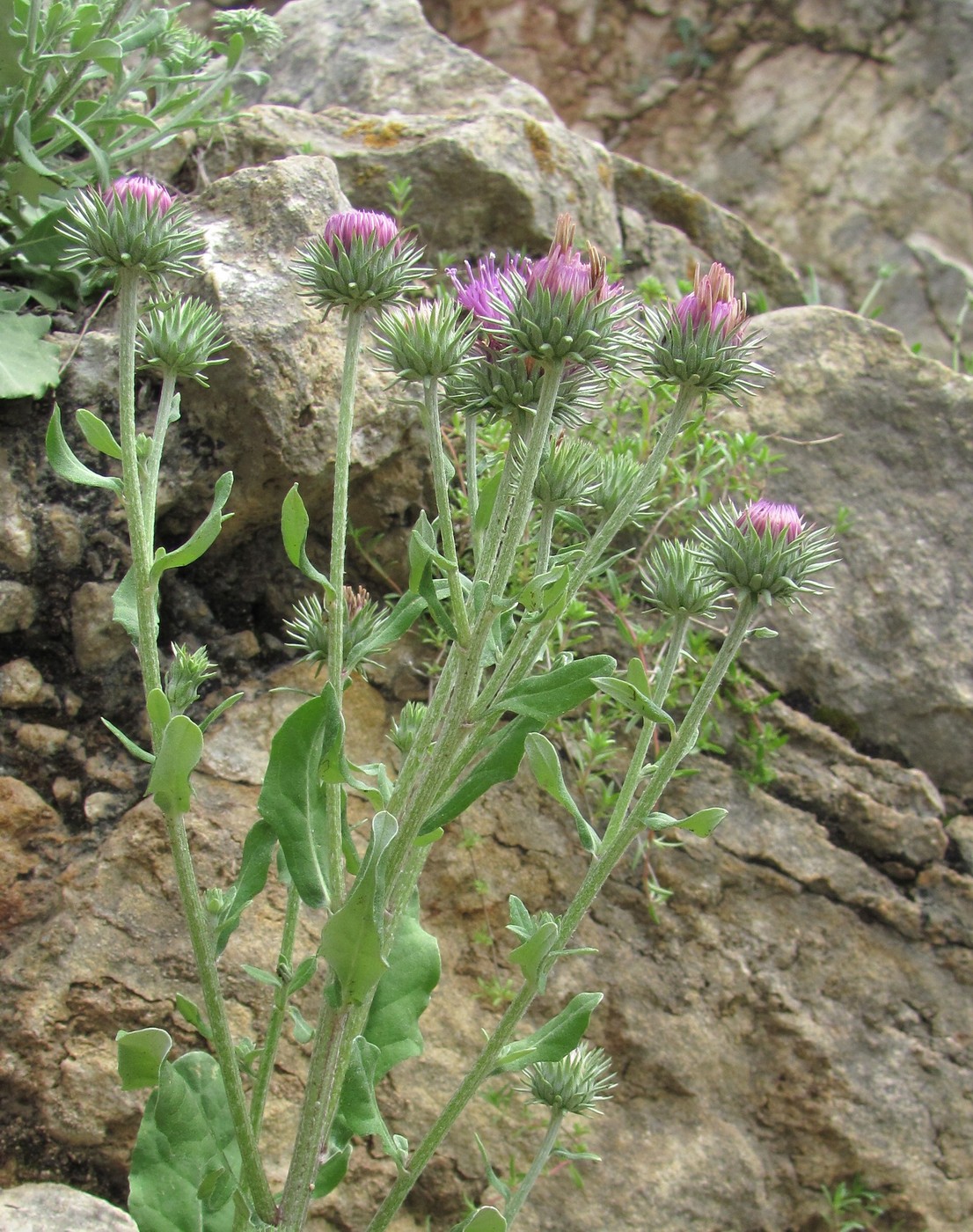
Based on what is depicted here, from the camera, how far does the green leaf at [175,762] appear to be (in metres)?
2.29

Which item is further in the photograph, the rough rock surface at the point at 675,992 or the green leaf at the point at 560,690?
the rough rock surface at the point at 675,992

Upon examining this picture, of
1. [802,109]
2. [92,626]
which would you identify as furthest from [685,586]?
[802,109]

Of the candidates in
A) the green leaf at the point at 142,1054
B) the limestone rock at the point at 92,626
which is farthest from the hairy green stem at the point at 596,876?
the limestone rock at the point at 92,626

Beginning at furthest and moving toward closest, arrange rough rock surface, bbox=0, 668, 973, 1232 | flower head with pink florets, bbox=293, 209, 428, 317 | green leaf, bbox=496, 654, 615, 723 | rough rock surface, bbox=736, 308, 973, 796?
1. rough rock surface, bbox=736, 308, 973, 796
2. rough rock surface, bbox=0, 668, 973, 1232
3. flower head with pink florets, bbox=293, 209, 428, 317
4. green leaf, bbox=496, 654, 615, 723

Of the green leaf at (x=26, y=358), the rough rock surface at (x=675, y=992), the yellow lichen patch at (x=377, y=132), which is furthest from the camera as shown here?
the yellow lichen patch at (x=377, y=132)

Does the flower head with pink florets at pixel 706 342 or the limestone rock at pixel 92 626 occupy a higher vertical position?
the flower head with pink florets at pixel 706 342

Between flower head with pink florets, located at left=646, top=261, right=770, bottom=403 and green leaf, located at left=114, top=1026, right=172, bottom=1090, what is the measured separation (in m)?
1.80

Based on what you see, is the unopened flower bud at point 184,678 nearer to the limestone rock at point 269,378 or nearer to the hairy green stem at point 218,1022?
the hairy green stem at point 218,1022

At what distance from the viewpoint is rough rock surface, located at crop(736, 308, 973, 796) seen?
4379 millimetres

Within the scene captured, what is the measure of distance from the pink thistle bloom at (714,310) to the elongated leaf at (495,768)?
94 cm

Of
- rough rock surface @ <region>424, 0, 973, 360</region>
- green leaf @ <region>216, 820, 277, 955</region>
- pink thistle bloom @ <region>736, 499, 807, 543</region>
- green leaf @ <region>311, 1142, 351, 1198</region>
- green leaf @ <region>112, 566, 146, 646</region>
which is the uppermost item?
rough rock surface @ <region>424, 0, 973, 360</region>

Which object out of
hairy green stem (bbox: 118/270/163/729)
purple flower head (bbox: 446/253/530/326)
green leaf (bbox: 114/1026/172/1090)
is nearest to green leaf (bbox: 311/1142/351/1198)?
green leaf (bbox: 114/1026/172/1090)

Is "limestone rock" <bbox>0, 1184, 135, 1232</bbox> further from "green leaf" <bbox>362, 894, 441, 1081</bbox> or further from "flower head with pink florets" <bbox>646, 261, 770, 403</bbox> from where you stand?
"flower head with pink florets" <bbox>646, 261, 770, 403</bbox>

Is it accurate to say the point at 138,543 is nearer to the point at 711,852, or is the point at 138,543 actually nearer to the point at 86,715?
the point at 86,715
